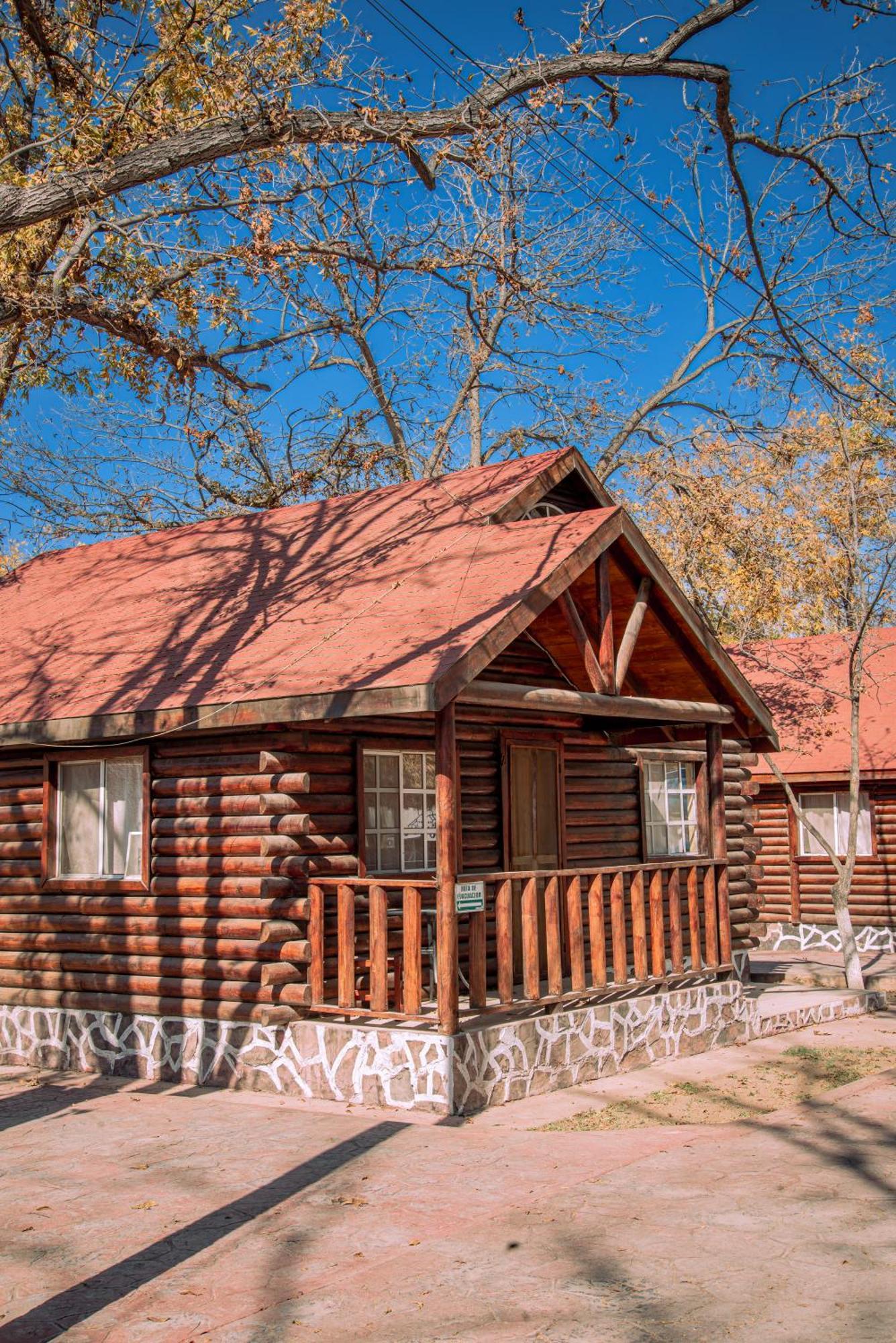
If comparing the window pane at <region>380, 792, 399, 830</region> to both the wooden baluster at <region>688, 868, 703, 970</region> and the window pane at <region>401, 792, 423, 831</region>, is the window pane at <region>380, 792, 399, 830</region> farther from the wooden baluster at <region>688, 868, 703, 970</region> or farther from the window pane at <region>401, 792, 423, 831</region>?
the wooden baluster at <region>688, 868, 703, 970</region>

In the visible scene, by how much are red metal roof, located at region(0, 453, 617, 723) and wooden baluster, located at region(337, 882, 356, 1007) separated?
1661mm

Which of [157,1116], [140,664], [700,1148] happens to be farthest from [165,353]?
[700,1148]

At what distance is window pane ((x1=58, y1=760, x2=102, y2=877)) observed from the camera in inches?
488

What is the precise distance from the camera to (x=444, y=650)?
9.65 meters

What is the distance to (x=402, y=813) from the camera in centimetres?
1230

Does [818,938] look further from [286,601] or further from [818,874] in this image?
[286,601]

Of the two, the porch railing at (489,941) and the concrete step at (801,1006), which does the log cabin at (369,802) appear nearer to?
the porch railing at (489,941)

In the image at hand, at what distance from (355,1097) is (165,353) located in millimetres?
7035

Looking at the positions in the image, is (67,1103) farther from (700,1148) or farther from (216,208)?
(216,208)

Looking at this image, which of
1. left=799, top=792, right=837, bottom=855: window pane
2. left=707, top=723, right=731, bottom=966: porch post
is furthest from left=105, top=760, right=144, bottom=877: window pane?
left=799, top=792, right=837, bottom=855: window pane

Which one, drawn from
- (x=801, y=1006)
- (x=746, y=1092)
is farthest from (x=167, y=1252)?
(x=801, y=1006)

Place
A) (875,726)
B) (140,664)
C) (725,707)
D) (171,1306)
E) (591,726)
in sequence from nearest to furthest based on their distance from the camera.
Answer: (171,1306), (140,664), (725,707), (591,726), (875,726)

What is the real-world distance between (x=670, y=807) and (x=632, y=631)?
509cm

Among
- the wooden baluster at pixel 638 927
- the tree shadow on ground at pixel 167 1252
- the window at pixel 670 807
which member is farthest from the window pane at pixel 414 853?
the window at pixel 670 807
